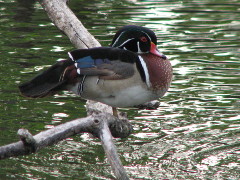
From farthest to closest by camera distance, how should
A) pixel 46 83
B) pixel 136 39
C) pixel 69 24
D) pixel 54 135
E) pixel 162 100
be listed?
pixel 162 100, pixel 69 24, pixel 136 39, pixel 46 83, pixel 54 135

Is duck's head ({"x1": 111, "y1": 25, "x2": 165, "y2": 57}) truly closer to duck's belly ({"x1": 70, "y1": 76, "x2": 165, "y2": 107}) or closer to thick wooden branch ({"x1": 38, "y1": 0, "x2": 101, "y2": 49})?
duck's belly ({"x1": 70, "y1": 76, "x2": 165, "y2": 107})

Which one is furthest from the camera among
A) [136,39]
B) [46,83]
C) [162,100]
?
→ [162,100]

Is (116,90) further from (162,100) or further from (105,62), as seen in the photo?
(162,100)

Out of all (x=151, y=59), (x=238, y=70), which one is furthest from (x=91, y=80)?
(x=238, y=70)

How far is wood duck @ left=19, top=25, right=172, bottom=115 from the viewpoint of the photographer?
15.6ft

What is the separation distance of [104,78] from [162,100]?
103 inches

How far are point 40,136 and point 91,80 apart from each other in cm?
100

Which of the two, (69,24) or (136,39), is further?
(69,24)

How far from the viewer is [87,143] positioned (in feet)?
19.5

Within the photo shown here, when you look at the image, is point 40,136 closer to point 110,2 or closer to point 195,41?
point 195,41

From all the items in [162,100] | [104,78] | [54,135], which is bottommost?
[162,100]

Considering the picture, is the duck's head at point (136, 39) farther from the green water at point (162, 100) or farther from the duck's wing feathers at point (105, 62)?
the green water at point (162, 100)

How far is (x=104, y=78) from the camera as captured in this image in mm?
4812

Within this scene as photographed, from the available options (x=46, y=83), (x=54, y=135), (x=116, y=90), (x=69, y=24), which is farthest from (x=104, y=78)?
(x=69, y=24)
